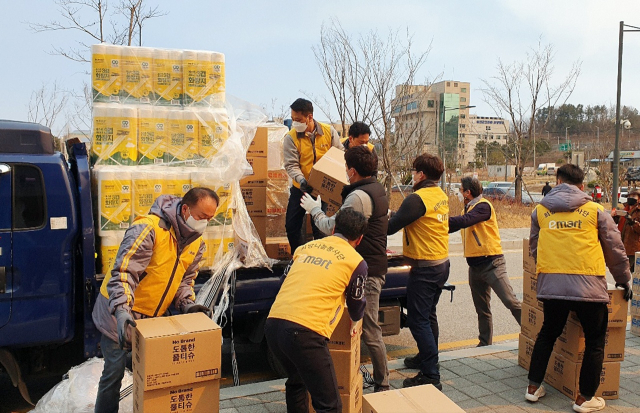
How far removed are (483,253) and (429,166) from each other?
1.53 m

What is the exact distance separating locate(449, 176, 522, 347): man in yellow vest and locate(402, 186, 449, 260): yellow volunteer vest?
925 millimetres

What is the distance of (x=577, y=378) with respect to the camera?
14.4ft

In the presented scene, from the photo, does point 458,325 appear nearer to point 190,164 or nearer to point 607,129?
point 190,164

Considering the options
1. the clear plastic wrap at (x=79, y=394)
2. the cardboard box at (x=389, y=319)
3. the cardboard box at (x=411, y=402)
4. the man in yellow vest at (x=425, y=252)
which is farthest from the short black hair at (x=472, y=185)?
the clear plastic wrap at (x=79, y=394)

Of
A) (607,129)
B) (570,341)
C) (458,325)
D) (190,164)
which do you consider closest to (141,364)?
(190,164)

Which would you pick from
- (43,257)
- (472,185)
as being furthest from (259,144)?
(43,257)

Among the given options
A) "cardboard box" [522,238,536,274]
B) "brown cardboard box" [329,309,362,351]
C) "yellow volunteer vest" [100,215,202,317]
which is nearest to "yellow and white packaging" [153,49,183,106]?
"yellow volunteer vest" [100,215,202,317]

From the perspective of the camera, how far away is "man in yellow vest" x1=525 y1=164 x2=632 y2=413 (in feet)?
13.6

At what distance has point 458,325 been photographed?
23.5ft

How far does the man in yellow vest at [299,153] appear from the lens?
5.21m

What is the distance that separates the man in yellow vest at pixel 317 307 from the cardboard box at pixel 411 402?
472 mm

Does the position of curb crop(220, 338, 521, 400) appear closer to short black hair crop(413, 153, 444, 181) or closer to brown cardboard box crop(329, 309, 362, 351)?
brown cardboard box crop(329, 309, 362, 351)

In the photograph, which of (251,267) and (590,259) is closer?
(590,259)

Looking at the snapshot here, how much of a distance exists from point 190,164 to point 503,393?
325 centimetres
